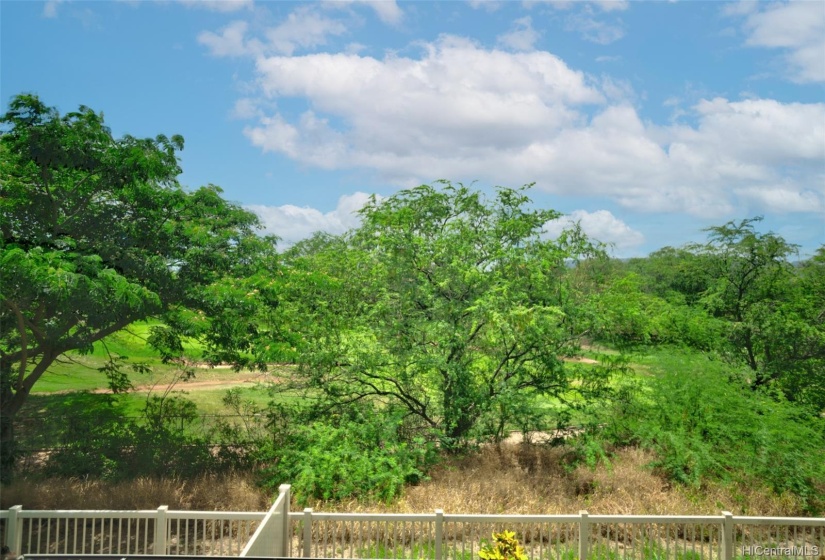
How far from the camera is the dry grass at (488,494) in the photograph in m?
9.12

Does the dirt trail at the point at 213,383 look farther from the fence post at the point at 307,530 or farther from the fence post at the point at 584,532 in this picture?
the fence post at the point at 584,532

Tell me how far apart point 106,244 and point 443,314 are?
540cm

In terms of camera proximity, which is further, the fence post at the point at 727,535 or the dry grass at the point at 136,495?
the dry grass at the point at 136,495

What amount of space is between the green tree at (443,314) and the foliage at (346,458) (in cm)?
59

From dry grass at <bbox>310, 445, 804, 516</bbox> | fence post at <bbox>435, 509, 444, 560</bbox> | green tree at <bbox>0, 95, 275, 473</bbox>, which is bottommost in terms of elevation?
dry grass at <bbox>310, 445, 804, 516</bbox>

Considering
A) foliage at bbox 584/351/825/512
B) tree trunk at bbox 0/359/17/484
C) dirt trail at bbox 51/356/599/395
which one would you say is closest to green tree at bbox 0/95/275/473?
tree trunk at bbox 0/359/17/484

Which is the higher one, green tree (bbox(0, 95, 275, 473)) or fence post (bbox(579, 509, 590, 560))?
green tree (bbox(0, 95, 275, 473))

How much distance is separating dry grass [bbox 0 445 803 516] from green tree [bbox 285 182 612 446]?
116cm

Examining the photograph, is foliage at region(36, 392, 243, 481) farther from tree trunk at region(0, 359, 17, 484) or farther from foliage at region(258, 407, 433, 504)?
foliage at region(258, 407, 433, 504)

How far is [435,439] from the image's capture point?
36.6 ft

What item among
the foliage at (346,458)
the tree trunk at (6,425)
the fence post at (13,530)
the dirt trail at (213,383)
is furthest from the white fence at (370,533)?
the dirt trail at (213,383)

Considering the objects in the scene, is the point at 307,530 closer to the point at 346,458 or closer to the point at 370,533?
the point at 370,533

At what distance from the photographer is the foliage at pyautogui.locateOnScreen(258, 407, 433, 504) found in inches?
364

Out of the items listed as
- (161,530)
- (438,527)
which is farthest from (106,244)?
(438,527)
